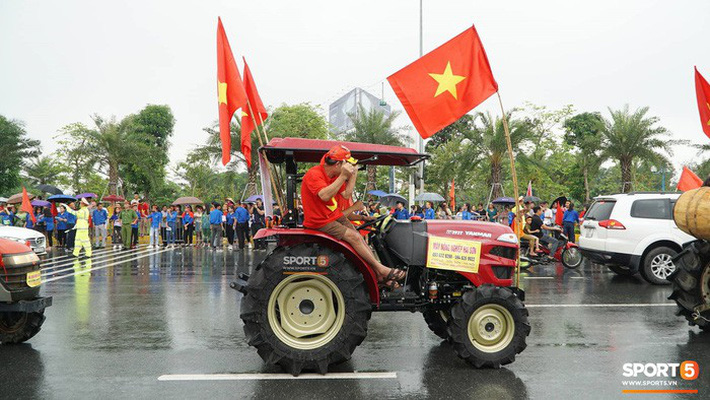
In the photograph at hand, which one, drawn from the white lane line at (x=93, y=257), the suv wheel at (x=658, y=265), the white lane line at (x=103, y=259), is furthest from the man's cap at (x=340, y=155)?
the white lane line at (x=93, y=257)

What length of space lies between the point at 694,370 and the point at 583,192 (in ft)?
144

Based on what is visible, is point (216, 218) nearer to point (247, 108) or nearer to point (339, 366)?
point (247, 108)

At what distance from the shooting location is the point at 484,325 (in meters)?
5.86

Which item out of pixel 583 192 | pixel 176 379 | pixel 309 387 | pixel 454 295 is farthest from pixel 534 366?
pixel 583 192

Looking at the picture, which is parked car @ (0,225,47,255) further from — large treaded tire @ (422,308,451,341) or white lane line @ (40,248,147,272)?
large treaded tire @ (422,308,451,341)

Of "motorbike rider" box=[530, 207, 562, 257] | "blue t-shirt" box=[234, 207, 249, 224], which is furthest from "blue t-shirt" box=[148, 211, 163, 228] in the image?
"motorbike rider" box=[530, 207, 562, 257]

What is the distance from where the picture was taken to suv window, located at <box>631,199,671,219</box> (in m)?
11.9

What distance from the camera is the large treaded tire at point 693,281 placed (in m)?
7.18

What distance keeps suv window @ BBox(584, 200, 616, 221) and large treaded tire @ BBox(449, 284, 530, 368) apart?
7539 millimetres

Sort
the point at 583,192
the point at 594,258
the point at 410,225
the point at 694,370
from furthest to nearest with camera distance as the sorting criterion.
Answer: the point at 583,192 → the point at 594,258 → the point at 410,225 → the point at 694,370

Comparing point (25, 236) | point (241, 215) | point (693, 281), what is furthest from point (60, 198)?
point (693, 281)

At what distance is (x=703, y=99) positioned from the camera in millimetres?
11438

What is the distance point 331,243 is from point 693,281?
4.63 m

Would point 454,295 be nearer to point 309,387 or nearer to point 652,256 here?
point 309,387
